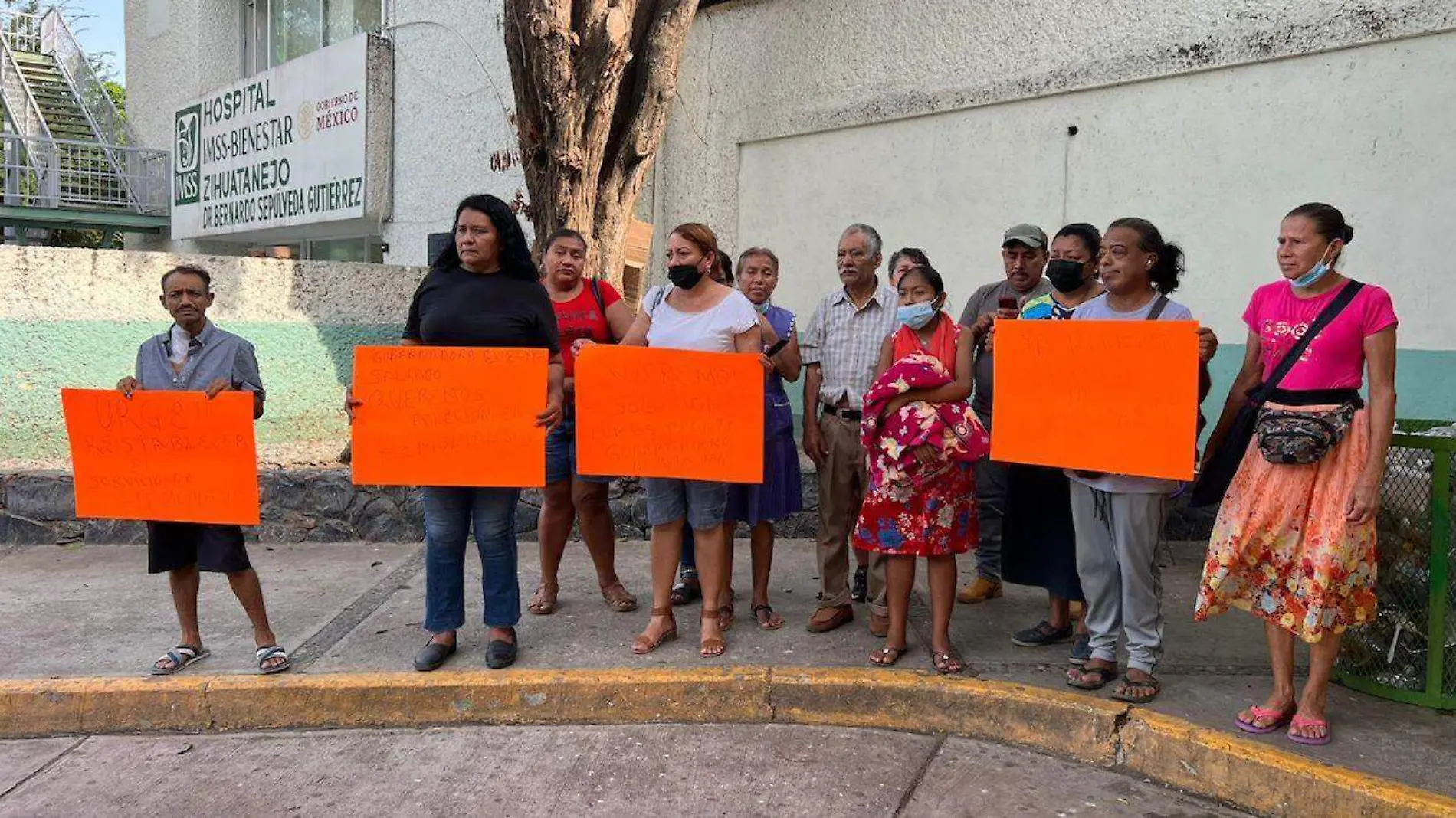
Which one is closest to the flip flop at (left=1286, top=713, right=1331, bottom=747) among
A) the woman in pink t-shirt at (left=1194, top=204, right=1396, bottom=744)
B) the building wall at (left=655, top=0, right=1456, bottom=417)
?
the woman in pink t-shirt at (left=1194, top=204, right=1396, bottom=744)

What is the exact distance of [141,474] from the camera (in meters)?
4.09

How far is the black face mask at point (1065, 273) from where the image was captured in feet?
13.4

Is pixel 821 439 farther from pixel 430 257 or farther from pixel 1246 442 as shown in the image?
pixel 430 257

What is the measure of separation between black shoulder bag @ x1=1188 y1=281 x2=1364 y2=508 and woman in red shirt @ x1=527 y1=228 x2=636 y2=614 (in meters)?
2.42

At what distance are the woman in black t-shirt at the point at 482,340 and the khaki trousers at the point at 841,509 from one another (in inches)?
47.5

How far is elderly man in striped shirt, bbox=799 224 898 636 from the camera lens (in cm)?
450

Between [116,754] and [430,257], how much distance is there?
640 centimetres

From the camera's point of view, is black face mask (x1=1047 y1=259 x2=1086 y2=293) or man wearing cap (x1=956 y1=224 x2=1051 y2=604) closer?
black face mask (x1=1047 y1=259 x2=1086 y2=293)

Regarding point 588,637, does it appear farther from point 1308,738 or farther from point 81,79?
point 81,79

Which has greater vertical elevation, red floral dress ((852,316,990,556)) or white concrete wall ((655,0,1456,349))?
white concrete wall ((655,0,1456,349))

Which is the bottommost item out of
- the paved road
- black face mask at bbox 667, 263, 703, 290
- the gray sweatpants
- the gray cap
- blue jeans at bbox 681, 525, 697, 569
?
the paved road

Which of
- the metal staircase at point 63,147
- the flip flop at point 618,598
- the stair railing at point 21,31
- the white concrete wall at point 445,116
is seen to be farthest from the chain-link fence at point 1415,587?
the stair railing at point 21,31

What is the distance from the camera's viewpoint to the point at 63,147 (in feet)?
48.3

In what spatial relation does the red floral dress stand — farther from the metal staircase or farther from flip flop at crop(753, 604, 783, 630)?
the metal staircase
